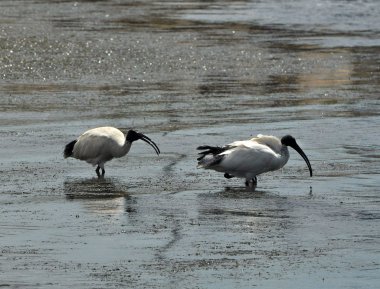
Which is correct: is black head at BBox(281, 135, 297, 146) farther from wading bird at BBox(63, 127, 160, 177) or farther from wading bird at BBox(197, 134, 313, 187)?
wading bird at BBox(63, 127, 160, 177)

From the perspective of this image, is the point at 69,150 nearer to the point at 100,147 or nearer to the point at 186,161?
the point at 100,147

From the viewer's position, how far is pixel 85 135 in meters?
16.1

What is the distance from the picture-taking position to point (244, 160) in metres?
14.7

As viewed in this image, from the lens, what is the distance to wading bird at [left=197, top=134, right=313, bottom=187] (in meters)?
14.7

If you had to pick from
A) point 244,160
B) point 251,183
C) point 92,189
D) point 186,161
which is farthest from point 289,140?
point 92,189

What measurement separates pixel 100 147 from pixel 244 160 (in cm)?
193

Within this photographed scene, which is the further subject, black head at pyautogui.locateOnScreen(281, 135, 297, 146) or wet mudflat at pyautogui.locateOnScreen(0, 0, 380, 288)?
black head at pyautogui.locateOnScreen(281, 135, 297, 146)

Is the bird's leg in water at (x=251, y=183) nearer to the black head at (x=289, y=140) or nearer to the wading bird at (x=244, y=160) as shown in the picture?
the wading bird at (x=244, y=160)

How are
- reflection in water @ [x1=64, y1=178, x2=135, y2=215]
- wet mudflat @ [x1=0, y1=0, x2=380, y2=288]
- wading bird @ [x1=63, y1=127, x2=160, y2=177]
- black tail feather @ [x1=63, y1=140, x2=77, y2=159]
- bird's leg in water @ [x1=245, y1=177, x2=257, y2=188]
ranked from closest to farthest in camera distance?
wet mudflat @ [x1=0, y1=0, x2=380, y2=288], reflection in water @ [x1=64, y1=178, x2=135, y2=215], bird's leg in water @ [x1=245, y1=177, x2=257, y2=188], wading bird @ [x1=63, y1=127, x2=160, y2=177], black tail feather @ [x1=63, y1=140, x2=77, y2=159]

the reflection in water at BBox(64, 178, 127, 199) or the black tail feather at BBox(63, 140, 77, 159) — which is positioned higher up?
the black tail feather at BBox(63, 140, 77, 159)

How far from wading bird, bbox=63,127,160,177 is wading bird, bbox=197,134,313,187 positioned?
1.23 metres

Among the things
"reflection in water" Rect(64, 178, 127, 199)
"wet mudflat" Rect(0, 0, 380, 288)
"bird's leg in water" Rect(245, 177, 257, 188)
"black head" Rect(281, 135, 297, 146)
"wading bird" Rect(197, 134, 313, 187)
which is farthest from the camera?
"black head" Rect(281, 135, 297, 146)

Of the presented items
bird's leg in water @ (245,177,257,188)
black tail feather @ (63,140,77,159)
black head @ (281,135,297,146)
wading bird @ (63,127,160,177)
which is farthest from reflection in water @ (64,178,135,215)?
black head @ (281,135,297,146)

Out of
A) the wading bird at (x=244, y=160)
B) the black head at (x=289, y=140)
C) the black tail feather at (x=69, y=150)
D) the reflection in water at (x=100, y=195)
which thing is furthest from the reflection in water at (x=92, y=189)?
the black head at (x=289, y=140)
